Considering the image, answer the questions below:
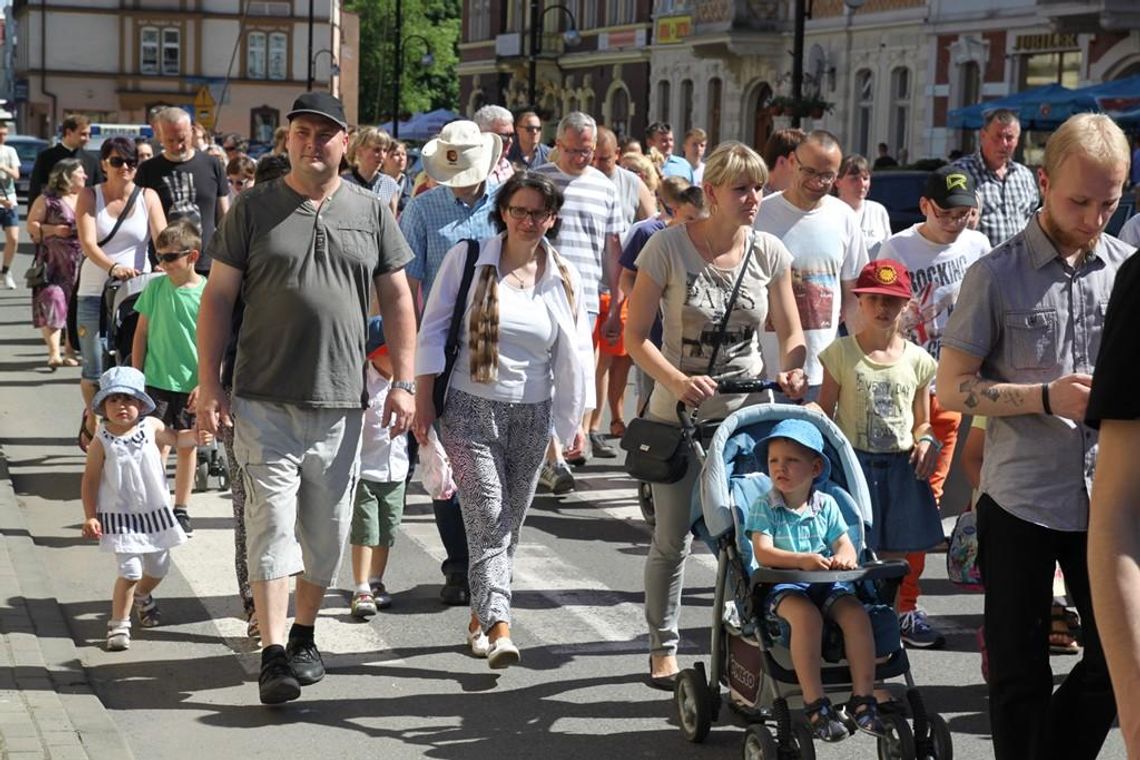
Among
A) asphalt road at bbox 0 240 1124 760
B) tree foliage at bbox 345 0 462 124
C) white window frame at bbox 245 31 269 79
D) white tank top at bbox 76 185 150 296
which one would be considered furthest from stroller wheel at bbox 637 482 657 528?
tree foliage at bbox 345 0 462 124

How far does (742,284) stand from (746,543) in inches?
48.5

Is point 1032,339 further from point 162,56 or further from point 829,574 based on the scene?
point 162,56

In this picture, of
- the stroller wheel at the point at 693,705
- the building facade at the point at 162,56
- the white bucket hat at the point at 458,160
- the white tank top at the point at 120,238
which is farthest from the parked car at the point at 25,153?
the building facade at the point at 162,56

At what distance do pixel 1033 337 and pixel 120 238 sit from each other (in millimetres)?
7626

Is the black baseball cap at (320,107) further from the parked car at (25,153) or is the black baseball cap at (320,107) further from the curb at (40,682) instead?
the parked car at (25,153)

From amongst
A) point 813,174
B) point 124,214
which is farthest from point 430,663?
point 124,214

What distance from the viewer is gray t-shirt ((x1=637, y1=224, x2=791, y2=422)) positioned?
6.72m

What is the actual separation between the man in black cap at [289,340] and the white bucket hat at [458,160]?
5.02 feet

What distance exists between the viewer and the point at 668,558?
6730 mm

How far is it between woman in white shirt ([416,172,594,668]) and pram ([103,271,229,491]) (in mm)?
2723

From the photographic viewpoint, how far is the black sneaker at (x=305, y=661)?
669cm

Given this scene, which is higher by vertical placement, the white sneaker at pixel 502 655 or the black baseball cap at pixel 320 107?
the black baseball cap at pixel 320 107

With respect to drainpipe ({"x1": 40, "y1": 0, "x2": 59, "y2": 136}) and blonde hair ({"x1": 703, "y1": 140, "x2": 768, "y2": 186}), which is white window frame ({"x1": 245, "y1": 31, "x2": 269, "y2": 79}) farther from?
blonde hair ({"x1": 703, "y1": 140, "x2": 768, "y2": 186})

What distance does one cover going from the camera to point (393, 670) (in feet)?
23.5
